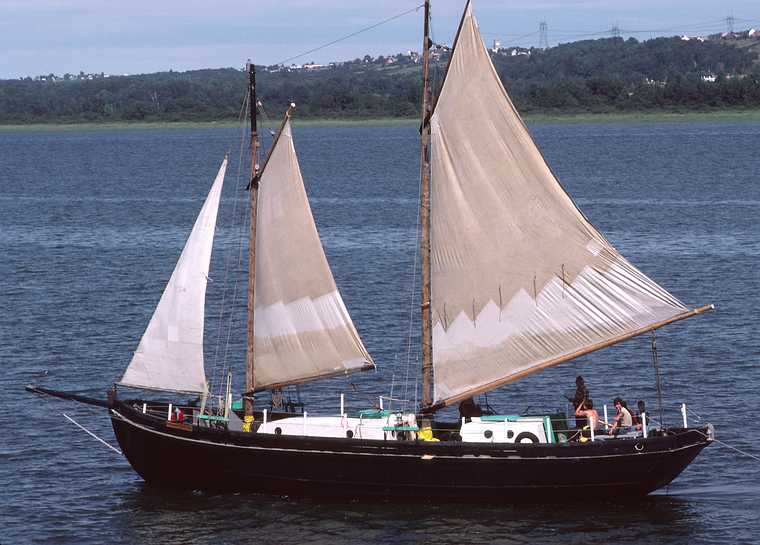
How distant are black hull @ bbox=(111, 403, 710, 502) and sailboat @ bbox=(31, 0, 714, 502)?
0.16 ft

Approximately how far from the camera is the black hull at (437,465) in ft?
144

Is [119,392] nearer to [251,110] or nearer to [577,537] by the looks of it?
[251,110]

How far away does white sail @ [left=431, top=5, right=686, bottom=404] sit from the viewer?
44.2m

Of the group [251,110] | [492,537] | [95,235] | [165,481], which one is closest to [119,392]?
[165,481]

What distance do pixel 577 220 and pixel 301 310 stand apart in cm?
929

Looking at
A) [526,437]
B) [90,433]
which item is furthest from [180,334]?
[526,437]

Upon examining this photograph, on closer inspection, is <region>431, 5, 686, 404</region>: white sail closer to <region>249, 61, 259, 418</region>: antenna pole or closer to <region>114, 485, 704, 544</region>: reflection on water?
<region>114, 485, 704, 544</region>: reflection on water

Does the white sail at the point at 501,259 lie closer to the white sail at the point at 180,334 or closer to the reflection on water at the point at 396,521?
the reflection on water at the point at 396,521

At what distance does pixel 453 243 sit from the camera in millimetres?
45406

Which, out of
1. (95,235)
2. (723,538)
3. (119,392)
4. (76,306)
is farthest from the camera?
(95,235)

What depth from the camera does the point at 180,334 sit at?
4609 centimetres

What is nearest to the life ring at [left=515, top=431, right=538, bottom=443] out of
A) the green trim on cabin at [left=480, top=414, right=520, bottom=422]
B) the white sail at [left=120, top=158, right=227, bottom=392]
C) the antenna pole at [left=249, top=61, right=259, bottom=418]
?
the green trim on cabin at [left=480, top=414, right=520, bottom=422]

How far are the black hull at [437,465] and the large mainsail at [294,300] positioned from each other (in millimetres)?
2729

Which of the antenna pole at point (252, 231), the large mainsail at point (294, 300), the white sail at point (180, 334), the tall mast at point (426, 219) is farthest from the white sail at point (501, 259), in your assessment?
the white sail at point (180, 334)
